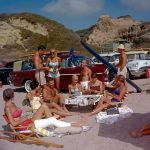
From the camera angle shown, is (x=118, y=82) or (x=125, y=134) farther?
(x=118, y=82)

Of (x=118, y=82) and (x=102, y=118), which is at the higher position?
(x=118, y=82)

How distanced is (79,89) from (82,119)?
1.95m

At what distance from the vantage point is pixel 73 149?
7.16 meters

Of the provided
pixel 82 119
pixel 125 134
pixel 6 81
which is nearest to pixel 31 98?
pixel 82 119

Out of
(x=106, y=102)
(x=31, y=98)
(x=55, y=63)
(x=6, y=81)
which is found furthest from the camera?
(x=6, y=81)

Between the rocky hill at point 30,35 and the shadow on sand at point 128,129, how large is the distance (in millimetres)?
36707

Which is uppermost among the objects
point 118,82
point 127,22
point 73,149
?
point 127,22

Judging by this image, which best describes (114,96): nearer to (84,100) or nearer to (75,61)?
(84,100)

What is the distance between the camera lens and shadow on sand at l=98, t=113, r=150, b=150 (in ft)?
23.3

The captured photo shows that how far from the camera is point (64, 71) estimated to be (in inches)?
623

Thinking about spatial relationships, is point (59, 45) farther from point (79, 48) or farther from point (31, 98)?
point (31, 98)

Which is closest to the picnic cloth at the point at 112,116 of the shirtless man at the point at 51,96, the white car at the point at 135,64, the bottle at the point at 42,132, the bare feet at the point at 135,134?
the shirtless man at the point at 51,96

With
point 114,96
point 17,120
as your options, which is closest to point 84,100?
point 114,96

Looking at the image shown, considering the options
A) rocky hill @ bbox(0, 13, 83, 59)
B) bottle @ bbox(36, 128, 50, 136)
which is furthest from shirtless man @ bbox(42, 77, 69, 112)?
rocky hill @ bbox(0, 13, 83, 59)
